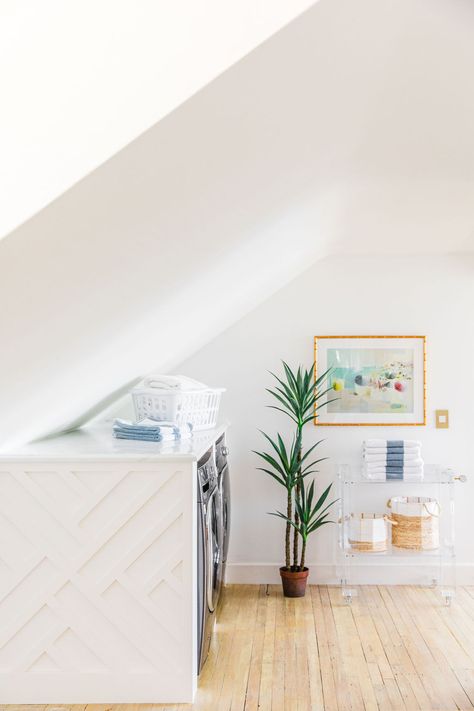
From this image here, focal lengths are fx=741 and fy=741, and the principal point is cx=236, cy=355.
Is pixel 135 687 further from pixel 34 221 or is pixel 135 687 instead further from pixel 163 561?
pixel 34 221

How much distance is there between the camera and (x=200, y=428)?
13.9 ft

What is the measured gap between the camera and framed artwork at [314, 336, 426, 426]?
5.00 meters

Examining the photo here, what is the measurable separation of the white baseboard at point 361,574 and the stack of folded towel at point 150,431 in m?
1.63

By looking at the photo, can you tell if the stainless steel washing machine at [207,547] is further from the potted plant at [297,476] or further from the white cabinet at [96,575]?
the potted plant at [297,476]

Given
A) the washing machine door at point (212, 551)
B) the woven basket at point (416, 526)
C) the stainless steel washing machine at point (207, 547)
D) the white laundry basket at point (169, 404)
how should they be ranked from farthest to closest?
the woven basket at point (416, 526) < the white laundry basket at point (169, 404) < the washing machine door at point (212, 551) < the stainless steel washing machine at point (207, 547)

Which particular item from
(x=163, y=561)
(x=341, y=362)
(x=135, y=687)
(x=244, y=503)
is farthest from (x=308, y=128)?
(x=244, y=503)

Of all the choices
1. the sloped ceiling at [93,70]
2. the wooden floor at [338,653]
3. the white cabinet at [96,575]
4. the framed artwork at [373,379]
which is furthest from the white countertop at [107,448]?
the sloped ceiling at [93,70]

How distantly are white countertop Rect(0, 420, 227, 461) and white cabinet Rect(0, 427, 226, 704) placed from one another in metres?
0.01

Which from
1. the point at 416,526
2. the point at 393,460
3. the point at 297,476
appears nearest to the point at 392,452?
the point at 393,460

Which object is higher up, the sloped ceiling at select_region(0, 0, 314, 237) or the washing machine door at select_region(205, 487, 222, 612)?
the sloped ceiling at select_region(0, 0, 314, 237)

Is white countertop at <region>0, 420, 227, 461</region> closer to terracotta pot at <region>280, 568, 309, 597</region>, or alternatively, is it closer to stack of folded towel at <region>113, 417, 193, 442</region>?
stack of folded towel at <region>113, 417, 193, 442</region>

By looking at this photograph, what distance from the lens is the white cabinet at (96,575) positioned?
9.91ft

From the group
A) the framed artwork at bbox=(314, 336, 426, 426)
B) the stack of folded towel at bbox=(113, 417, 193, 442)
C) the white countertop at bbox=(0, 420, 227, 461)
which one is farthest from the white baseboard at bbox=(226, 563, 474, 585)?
the stack of folded towel at bbox=(113, 417, 193, 442)

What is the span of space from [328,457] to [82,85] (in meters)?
3.90
